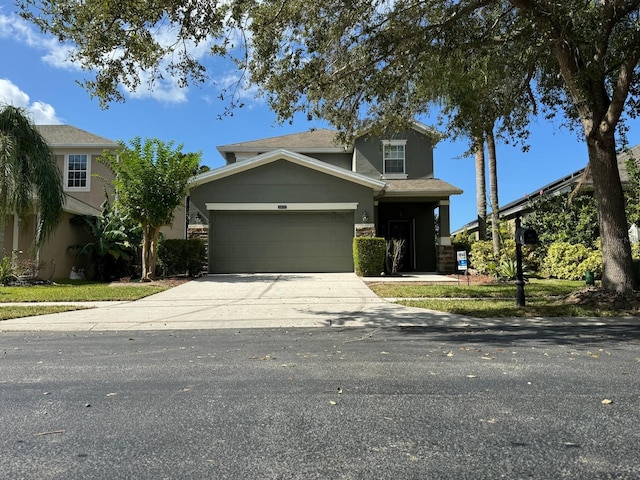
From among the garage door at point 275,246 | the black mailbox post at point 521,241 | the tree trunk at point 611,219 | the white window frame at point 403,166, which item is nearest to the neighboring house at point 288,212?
the garage door at point 275,246

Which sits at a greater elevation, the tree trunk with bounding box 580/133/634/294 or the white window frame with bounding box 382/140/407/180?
the white window frame with bounding box 382/140/407/180

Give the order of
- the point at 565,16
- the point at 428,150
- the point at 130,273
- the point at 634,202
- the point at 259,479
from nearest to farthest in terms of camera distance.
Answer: the point at 259,479
the point at 565,16
the point at 634,202
the point at 130,273
the point at 428,150

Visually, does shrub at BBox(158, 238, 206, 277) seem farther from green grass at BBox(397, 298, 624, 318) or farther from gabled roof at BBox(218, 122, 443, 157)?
green grass at BBox(397, 298, 624, 318)

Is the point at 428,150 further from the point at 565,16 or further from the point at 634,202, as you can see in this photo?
the point at 565,16

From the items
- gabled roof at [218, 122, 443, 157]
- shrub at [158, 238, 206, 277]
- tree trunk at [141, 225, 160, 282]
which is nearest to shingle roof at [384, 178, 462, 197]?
gabled roof at [218, 122, 443, 157]

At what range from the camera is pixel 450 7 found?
364 inches

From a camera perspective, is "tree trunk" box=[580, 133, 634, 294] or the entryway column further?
the entryway column

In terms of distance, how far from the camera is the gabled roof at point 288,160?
58.3ft

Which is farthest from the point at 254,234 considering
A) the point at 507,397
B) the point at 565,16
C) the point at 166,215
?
the point at 507,397

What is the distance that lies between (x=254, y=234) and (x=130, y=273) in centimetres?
496

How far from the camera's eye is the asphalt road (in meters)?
2.86

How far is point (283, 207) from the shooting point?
18.1 m

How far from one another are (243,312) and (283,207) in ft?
30.1

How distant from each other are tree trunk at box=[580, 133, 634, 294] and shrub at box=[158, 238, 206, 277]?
1262cm
